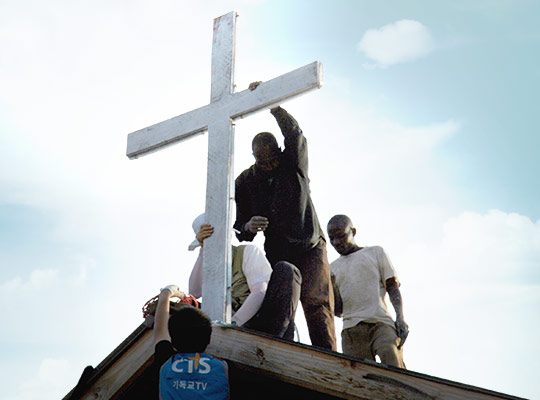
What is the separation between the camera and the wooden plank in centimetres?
290

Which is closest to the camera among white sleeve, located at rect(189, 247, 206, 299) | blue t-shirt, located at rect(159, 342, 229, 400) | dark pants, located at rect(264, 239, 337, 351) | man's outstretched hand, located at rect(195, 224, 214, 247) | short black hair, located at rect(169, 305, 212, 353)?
blue t-shirt, located at rect(159, 342, 229, 400)

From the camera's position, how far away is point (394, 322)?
5.00 meters

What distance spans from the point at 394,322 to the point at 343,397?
79.4 inches

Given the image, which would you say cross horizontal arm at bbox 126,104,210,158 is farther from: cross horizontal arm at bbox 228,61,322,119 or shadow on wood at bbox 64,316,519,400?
shadow on wood at bbox 64,316,519,400

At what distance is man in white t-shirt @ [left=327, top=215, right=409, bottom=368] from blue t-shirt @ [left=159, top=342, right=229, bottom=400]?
2136 millimetres

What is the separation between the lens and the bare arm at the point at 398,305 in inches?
193

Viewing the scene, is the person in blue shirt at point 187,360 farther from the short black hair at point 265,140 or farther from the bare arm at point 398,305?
the bare arm at point 398,305

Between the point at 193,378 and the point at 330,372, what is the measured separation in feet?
2.02

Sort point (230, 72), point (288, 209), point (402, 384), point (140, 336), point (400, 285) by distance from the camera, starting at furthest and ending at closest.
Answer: point (400, 285) → point (288, 209) → point (230, 72) → point (140, 336) → point (402, 384)

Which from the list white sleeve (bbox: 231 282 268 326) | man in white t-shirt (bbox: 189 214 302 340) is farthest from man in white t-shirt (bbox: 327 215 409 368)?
white sleeve (bbox: 231 282 268 326)

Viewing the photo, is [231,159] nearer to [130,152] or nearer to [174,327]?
[130,152]

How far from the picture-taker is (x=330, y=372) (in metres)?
3.07

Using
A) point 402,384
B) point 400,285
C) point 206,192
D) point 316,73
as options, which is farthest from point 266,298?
point 400,285

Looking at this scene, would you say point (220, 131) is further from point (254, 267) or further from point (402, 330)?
point (402, 330)
